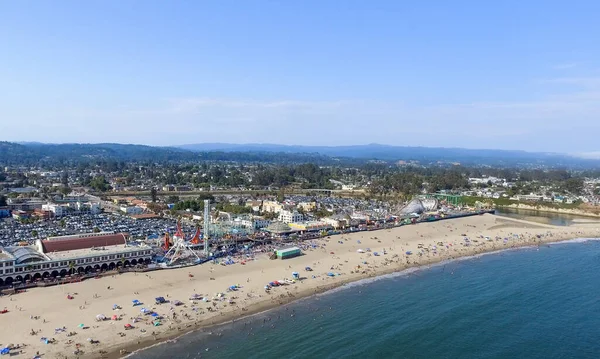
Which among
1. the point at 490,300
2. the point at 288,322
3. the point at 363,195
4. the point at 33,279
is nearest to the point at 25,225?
the point at 33,279

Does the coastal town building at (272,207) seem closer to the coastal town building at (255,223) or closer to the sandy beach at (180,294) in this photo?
the coastal town building at (255,223)

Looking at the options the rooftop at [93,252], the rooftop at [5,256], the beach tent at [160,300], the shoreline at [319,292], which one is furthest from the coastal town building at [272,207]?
the rooftop at [5,256]

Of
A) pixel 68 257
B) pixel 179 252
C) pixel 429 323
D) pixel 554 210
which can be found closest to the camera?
pixel 429 323

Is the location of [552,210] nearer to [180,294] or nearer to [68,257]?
[180,294]

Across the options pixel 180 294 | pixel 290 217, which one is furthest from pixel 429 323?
pixel 290 217

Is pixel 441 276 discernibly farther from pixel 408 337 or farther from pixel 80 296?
pixel 80 296

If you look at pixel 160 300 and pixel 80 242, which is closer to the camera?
pixel 160 300

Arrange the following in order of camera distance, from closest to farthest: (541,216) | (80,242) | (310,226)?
(80,242) < (310,226) < (541,216)

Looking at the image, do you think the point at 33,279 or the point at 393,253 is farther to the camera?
the point at 393,253
